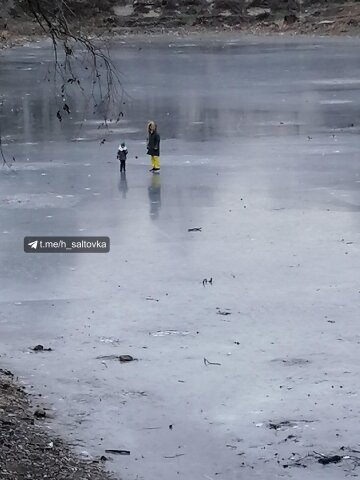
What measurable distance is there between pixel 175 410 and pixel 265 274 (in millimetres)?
5184

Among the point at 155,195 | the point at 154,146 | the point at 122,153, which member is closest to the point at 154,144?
the point at 154,146

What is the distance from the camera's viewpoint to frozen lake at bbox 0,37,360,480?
10.1m

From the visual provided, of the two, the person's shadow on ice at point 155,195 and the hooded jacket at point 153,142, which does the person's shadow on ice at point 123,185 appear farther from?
the hooded jacket at point 153,142

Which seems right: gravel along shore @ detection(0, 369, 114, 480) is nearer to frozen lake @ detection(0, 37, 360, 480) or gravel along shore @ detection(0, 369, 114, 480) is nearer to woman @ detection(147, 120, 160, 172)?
frozen lake @ detection(0, 37, 360, 480)

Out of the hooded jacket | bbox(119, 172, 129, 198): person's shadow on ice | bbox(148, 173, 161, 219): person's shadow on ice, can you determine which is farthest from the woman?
bbox(119, 172, 129, 198): person's shadow on ice

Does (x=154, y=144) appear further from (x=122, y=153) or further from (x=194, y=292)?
(x=194, y=292)

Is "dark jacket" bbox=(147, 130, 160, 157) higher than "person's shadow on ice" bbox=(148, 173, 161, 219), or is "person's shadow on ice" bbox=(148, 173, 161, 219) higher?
"dark jacket" bbox=(147, 130, 160, 157)

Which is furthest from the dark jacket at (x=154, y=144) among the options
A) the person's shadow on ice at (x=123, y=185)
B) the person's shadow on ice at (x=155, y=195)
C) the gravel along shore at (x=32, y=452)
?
the gravel along shore at (x=32, y=452)

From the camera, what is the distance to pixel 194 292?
14672 millimetres

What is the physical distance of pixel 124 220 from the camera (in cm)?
1878

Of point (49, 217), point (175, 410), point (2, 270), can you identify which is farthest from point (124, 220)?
point (175, 410)

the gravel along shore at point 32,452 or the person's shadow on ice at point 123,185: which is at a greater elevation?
the gravel along shore at point 32,452

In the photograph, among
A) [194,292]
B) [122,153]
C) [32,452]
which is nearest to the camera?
[32,452]

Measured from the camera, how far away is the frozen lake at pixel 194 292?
10.1 metres
